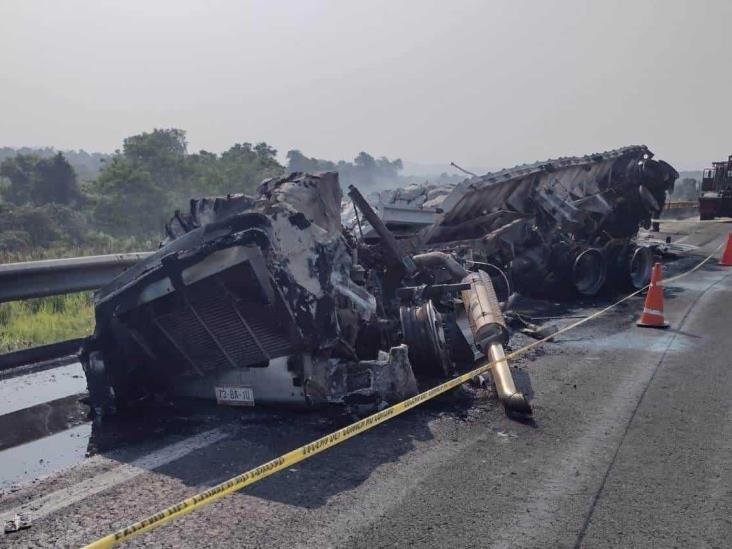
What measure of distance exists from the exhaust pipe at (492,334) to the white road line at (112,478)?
2345mm

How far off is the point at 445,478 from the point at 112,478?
213 centimetres

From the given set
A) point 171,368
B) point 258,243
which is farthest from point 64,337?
A: point 258,243

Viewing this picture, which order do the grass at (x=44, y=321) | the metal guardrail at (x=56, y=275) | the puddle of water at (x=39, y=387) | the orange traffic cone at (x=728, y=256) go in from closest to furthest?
the puddle of water at (x=39, y=387) < the metal guardrail at (x=56, y=275) < the grass at (x=44, y=321) < the orange traffic cone at (x=728, y=256)

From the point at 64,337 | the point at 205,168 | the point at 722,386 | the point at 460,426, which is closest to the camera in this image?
the point at 460,426

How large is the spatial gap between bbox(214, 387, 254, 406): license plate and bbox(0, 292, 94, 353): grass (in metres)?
3.35

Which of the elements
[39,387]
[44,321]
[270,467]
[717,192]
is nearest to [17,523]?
[270,467]

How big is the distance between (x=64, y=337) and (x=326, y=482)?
5.21 metres

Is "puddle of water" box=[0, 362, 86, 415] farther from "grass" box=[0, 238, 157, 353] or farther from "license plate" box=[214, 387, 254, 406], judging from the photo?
"license plate" box=[214, 387, 254, 406]

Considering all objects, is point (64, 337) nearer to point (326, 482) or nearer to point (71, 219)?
point (326, 482)

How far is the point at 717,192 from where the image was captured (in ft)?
88.7

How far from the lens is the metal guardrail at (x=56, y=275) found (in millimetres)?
6941

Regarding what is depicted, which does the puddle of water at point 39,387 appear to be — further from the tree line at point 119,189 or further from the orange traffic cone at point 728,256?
the tree line at point 119,189

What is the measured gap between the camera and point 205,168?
31.1m

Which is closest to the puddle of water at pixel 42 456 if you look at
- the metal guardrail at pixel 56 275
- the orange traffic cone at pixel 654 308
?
the metal guardrail at pixel 56 275
